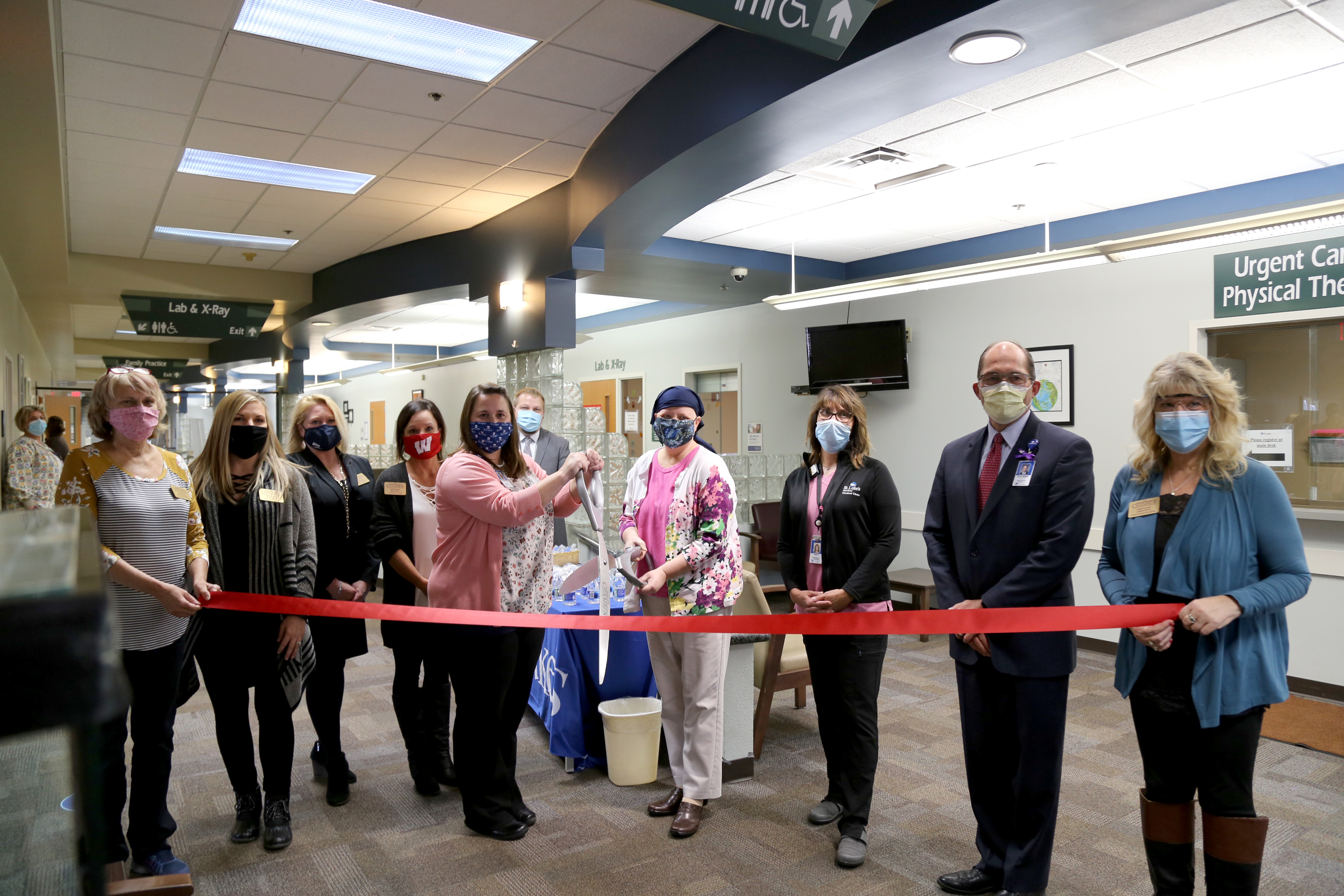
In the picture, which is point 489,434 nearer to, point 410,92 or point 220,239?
point 410,92

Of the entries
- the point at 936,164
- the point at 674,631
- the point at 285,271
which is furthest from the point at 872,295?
the point at 285,271

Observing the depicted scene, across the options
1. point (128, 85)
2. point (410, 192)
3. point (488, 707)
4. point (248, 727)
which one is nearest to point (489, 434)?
point (488, 707)

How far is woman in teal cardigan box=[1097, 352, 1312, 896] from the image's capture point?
7.39ft

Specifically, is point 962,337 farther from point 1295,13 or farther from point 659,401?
point 659,401

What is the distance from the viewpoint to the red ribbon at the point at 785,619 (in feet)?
8.02

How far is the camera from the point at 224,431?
10.1 feet

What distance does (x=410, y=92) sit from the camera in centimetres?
458

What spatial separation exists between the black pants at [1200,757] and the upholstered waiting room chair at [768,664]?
66.0 inches

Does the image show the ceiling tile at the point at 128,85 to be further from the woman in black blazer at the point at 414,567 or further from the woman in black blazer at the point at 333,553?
the woman in black blazer at the point at 414,567

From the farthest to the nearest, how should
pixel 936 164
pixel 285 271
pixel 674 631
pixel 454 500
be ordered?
pixel 285 271
pixel 936 164
pixel 674 631
pixel 454 500

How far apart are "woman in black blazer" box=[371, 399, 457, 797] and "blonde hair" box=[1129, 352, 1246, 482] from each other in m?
2.52

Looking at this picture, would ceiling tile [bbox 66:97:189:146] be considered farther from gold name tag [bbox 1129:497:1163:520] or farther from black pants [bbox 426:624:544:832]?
gold name tag [bbox 1129:497:1163:520]

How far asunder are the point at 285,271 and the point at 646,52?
20.7 feet

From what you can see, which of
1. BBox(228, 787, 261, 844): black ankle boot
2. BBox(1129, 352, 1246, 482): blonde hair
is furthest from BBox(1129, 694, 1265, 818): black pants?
BBox(228, 787, 261, 844): black ankle boot
